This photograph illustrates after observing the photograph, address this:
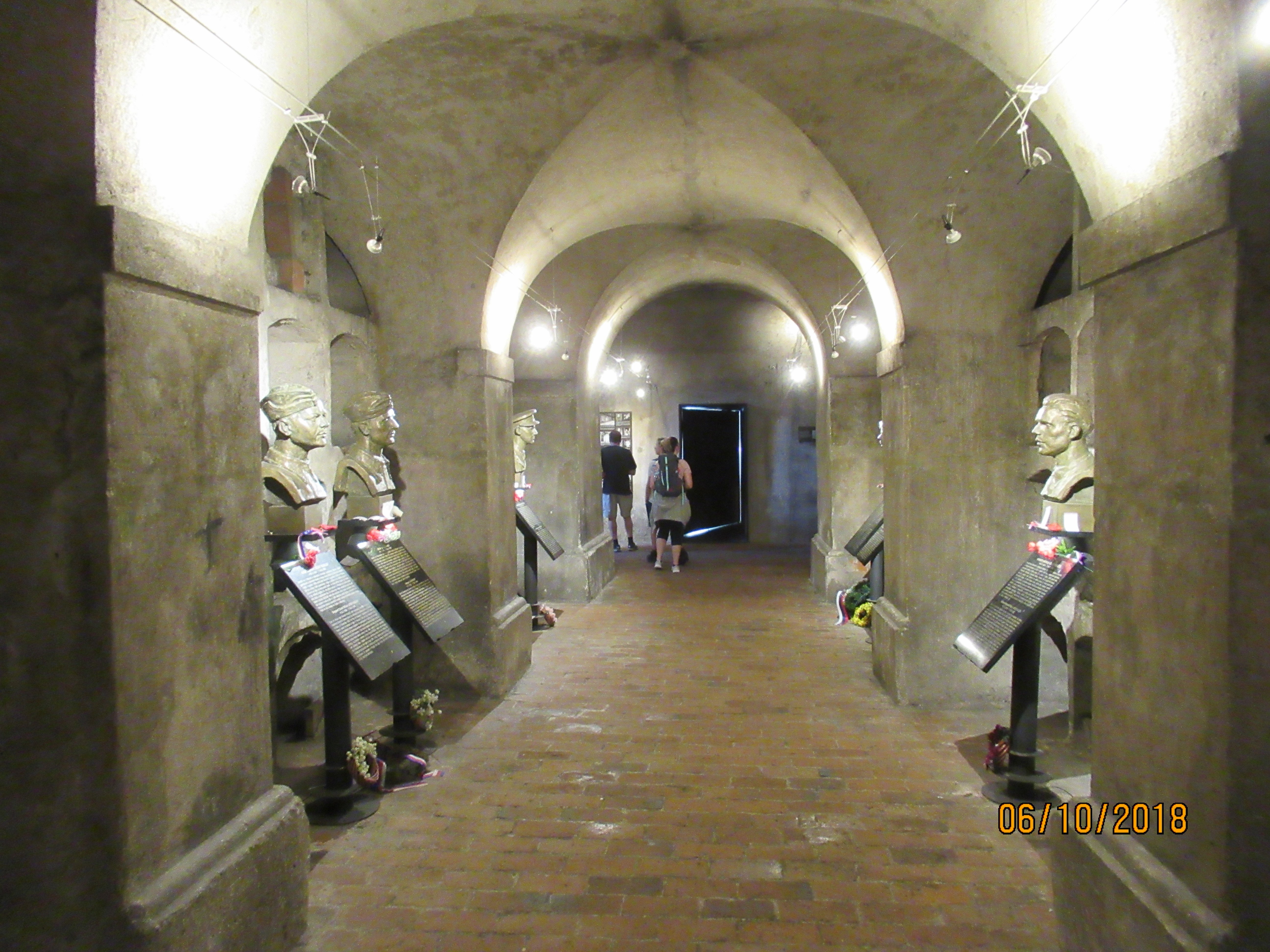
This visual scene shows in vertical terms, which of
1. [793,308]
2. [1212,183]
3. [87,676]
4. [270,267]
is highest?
[793,308]

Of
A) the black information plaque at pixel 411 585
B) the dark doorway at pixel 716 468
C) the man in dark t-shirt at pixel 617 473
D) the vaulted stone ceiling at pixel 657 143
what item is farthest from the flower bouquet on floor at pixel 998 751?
the dark doorway at pixel 716 468

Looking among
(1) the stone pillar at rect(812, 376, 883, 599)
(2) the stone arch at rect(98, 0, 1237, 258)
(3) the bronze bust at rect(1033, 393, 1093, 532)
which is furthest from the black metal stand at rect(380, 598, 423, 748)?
(1) the stone pillar at rect(812, 376, 883, 599)

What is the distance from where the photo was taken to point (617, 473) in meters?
11.8

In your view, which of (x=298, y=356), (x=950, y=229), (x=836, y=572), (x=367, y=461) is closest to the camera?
(x=950, y=229)

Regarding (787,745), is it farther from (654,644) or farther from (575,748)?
(654,644)

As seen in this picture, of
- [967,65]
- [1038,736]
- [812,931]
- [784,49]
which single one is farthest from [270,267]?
[1038,736]

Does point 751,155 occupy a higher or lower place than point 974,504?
higher

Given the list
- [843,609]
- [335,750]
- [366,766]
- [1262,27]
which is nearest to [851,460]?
[843,609]

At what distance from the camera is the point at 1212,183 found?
6.35ft

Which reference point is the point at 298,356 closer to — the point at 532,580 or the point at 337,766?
the point at 337,766

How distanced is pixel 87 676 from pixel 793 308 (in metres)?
9.40

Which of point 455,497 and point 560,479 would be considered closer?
point 455,497

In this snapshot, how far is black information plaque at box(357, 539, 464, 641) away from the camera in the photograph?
170 inches

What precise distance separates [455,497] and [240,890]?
324 centimetres
